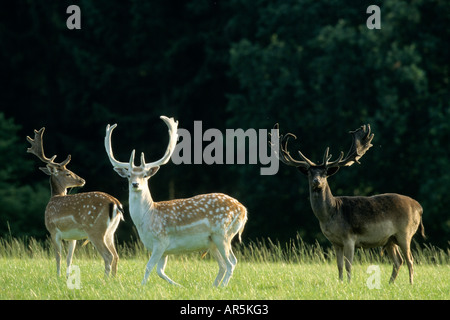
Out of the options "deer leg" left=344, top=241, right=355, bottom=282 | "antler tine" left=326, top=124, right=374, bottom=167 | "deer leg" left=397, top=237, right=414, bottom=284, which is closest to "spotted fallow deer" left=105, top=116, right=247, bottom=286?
"deer leg" left=344, top=241, right=355, bottom=282

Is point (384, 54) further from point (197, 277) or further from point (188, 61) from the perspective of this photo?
point (197, 277)

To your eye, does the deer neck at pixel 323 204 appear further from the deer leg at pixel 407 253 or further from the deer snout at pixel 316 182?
the deer leg at pixel 407 253

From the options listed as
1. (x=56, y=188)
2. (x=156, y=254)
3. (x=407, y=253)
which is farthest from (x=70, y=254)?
(x=407, y=253)

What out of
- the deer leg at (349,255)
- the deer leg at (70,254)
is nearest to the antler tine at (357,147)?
the deer leg at (349,255)

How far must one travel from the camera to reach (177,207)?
8.70 meters

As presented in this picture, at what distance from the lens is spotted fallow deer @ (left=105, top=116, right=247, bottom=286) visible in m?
8.55

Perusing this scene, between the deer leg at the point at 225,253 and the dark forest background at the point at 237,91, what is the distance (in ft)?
24.3

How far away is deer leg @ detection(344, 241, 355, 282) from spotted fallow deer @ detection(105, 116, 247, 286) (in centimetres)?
121

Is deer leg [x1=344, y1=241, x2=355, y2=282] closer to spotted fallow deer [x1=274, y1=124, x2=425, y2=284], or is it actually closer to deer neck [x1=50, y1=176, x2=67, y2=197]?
spotted fallow deer [x1=274, y1=124, x2=425, y2=284]

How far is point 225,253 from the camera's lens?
336 inches

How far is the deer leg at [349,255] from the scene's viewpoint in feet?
29.1

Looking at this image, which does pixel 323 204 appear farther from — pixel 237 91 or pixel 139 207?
pixel 237 91

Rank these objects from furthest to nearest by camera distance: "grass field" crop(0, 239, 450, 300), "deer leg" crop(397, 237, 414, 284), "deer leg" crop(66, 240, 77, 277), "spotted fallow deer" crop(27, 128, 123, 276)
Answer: "deer leg" crop(66, 240, 77, 277) < "spotted fallow deer" crop(27, 128, 123, 276) < "deer leg" crop(397, 237, 414, 284) < "grass field" crop(0, 239, 450, 300)

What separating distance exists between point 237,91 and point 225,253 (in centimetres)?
1843
